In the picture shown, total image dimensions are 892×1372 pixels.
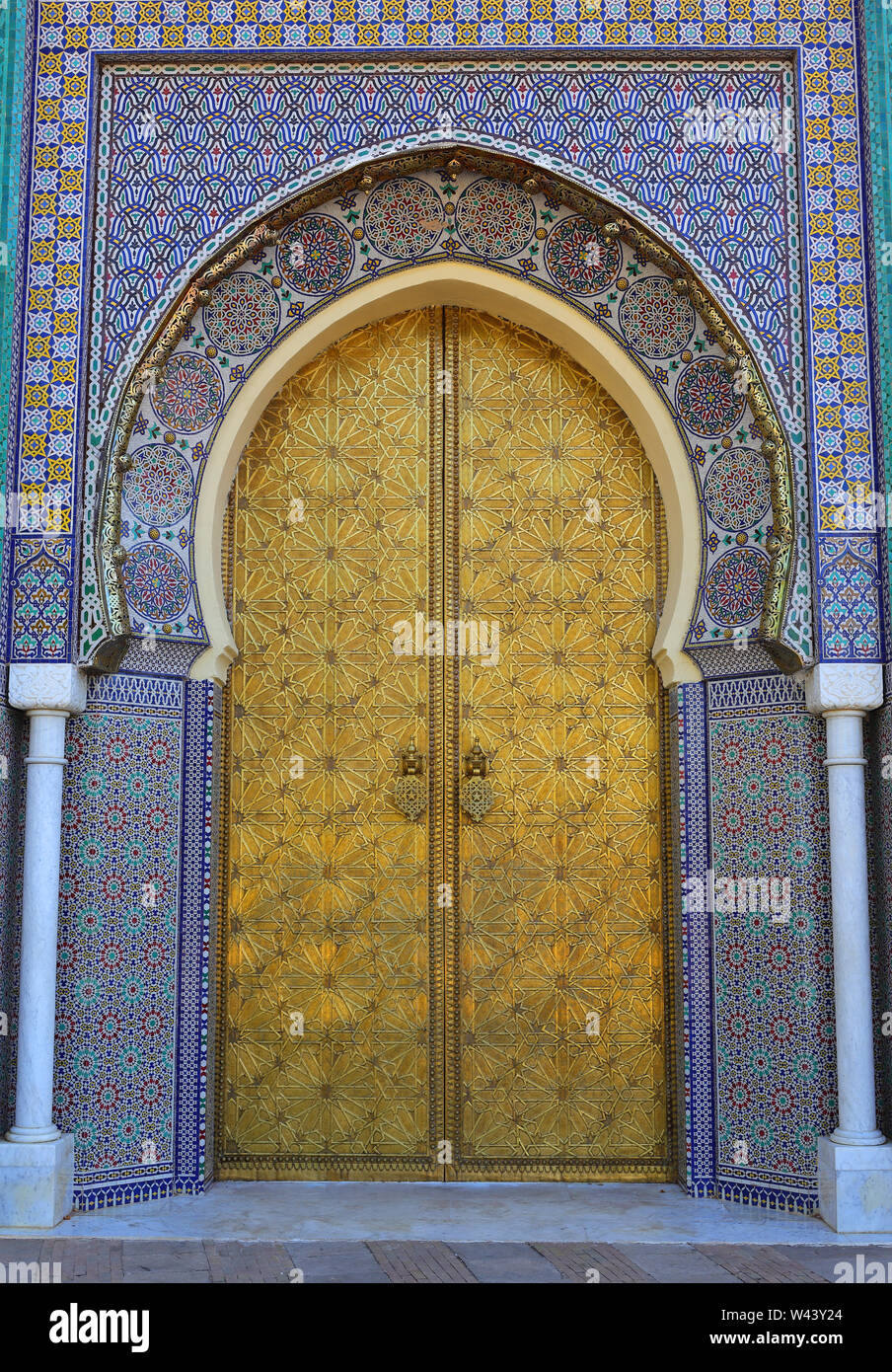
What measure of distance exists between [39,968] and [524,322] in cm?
296

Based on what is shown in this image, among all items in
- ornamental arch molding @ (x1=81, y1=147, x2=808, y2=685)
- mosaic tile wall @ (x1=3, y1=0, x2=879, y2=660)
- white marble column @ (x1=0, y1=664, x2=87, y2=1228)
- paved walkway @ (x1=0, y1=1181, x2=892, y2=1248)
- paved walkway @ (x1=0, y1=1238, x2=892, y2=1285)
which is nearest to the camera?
paved walkway @ (x1=0, y1=1238, x2=892, y2=1285)

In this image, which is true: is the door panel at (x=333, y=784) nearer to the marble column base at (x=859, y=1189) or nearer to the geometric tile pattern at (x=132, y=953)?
the geometric tile pattern at (x=132, y=953)

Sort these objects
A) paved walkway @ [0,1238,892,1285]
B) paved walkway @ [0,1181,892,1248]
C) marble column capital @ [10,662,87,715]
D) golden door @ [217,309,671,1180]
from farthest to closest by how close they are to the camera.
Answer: golden door @ [217,309,671,1180] → marble column capital @ [10,662,87,715] → paved walkway @ [0,1181,892,1248] → paved walkway @ [0,1238,892,1285]

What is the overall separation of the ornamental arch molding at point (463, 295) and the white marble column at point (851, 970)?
0.85 feet

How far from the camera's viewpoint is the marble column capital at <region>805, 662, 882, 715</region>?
15.1 feet

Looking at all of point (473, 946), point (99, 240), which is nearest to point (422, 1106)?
point (473, 946)

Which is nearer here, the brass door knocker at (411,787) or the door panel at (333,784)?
the door panel at (333,784)

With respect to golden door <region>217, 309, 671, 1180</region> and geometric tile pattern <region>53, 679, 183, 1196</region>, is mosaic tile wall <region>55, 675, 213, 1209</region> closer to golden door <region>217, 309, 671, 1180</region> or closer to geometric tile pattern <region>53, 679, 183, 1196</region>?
geometric tile pattern <region>53, 679, 183, 1196</region>

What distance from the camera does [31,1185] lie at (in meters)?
4.39

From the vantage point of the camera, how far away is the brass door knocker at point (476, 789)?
5121 mm

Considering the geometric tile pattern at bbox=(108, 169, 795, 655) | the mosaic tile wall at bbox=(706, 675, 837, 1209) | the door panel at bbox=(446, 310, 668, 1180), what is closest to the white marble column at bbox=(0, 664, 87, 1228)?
the geometric tile pattern at bbox=(108, 169, 795, 655)

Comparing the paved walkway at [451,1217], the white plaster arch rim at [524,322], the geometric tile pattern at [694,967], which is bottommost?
the paved walkway at [451,1217]

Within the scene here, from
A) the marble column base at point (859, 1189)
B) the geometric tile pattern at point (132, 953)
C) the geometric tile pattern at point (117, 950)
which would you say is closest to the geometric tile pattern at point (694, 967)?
the marble column base at point (859, 1189)

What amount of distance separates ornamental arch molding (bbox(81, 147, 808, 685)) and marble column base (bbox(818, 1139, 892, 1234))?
5.35 feet
